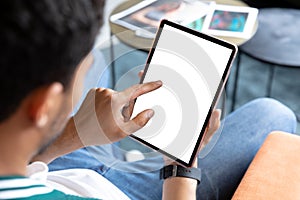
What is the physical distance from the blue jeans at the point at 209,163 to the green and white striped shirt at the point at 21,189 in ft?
1.54

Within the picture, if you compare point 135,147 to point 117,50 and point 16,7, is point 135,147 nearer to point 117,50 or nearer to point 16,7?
point 117,50

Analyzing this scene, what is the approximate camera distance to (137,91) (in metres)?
0.95

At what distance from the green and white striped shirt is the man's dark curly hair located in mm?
86

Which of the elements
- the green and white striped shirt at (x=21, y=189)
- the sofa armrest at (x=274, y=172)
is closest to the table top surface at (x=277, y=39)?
the sofa armrest at (x=274, y=172)

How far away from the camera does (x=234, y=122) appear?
1.26 metres

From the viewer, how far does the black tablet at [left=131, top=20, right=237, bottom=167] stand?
0.93m

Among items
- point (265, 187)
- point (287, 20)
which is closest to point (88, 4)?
point (265, 187)

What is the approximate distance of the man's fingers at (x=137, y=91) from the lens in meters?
0.95

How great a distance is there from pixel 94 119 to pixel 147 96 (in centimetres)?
12

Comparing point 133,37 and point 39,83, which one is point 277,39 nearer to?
point 133,37

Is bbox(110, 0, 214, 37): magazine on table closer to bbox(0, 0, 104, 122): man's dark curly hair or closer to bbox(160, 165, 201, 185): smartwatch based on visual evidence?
bbox(160, 165, 201, 185): smartwatch

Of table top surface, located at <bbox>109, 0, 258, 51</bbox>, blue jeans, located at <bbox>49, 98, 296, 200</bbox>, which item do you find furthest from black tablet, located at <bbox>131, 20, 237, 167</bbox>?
table top surface, located at <bbox>109, 0, 258, 51</bbox>

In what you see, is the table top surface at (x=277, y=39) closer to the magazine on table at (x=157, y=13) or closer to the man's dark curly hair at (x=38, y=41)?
the magazine on table at (x=157, y=13)

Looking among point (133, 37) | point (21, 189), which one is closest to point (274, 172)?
point (21, 189)
